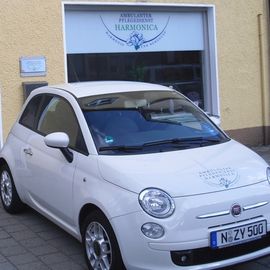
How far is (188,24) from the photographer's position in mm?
10203

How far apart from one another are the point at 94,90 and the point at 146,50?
4615 mm

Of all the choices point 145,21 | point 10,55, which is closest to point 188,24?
point 145,21

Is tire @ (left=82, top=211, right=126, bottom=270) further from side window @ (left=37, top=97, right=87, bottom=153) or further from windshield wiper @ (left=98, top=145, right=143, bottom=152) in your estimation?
side window @ (left=37, top=97, right=87, bottom=153)

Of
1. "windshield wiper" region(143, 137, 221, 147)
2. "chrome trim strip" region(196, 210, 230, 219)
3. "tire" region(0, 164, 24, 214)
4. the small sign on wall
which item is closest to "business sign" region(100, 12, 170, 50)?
the small sign on wall

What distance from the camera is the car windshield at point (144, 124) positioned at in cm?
476

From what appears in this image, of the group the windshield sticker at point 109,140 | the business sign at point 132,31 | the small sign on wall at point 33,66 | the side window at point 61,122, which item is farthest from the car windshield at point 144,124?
the business sign at point 132,31

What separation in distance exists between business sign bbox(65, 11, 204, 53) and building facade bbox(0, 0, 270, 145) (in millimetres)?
16

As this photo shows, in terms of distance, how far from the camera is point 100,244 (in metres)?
4.29

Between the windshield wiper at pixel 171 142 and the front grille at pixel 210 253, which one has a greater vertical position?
the windshield wiper at pixel 171 142

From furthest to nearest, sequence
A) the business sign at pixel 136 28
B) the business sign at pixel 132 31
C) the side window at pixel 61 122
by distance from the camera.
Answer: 1. the business sign at pixel 136 28
2. the business sign at pixel 132 31
3. the side window at pixel 61 122

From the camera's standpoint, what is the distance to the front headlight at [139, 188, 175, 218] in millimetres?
3969

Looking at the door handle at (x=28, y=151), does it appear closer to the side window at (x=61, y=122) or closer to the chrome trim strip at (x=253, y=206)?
the side window at (x=61, y=122)

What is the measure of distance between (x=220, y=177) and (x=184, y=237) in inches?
23.8

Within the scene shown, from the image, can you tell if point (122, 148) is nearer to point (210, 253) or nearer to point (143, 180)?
point (143, 180)
